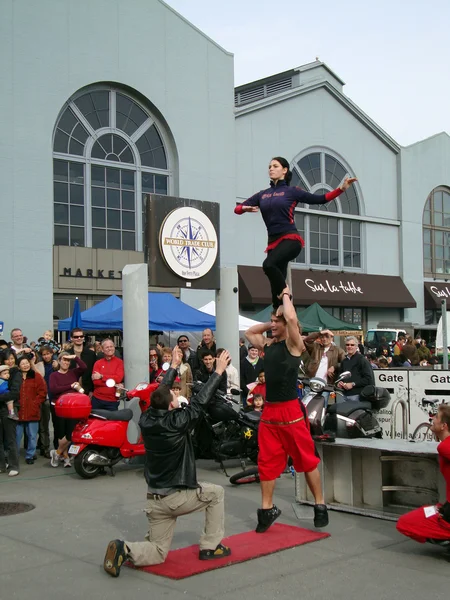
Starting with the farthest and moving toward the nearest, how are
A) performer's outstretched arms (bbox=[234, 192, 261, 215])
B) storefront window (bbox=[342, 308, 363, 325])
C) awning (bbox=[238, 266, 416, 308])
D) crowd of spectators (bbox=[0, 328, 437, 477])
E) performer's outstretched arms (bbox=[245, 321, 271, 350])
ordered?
storefront window (bbox=[342, 308, 363, 325]), awning (bbox=[238, 266, 416, 308]), crowd of spectators (bbox=[0, 328, 437, 477]), performer's outstretched arms (bbox=[234, 192, 261, 215]), performer's outstretched arms (bbox=[245, 321, 271, 350])

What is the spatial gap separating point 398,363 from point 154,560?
472 inches

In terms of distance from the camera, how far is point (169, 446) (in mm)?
6074

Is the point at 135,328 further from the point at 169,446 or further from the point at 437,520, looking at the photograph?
the point at 437,520

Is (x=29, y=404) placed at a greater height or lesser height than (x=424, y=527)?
greater

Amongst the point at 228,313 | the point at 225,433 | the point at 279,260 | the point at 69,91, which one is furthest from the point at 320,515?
the point at 69,91

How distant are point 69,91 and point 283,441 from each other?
21.8m

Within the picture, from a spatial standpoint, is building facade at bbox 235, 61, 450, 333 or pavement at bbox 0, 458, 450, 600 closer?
pavement at bbox 0, 458, 450, 600

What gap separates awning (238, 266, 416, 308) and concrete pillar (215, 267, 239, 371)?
17.1 meters

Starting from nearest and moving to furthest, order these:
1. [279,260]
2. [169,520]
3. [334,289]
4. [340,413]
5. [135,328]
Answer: [169,520] → [279,260] → [340,413] → [135,328] → [334,289]

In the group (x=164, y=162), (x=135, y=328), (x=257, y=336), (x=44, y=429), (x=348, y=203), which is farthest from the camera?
(x=348, y=203)

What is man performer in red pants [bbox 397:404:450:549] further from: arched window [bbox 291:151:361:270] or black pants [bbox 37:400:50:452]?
arched window [bbox 291:151:361:270]

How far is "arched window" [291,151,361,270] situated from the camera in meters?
34.2

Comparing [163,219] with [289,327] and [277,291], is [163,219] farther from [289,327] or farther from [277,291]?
[289,327]

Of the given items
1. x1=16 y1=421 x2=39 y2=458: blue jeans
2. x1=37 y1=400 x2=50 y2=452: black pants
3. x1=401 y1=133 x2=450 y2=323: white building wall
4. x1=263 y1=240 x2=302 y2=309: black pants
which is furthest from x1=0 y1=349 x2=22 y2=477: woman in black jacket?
x1=401 y1=133 x2=450 y2=323: white building wall
